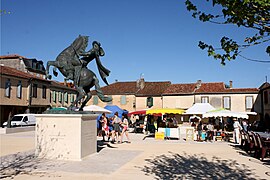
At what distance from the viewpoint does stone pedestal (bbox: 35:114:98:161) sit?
8.76 m

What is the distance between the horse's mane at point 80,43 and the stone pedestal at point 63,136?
2543 mm

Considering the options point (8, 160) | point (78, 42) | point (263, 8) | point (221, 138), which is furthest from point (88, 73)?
point (221, 138)

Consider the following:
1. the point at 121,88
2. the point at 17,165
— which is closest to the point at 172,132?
the point at 17,165

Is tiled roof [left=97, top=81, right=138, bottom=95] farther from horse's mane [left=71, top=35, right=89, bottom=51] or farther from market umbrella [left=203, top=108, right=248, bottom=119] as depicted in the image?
horse's mane [left=71, top=35, right=89, bottom=51]

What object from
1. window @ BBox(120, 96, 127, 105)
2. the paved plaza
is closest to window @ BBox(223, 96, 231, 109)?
window @ BBox(120, 96, 127, 105)

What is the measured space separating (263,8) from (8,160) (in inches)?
333

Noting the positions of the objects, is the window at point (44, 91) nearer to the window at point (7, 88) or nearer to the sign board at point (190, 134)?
the window at point (7, 88)

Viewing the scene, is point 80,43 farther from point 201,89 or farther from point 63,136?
point 201,89

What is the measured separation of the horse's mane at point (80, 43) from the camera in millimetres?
10062

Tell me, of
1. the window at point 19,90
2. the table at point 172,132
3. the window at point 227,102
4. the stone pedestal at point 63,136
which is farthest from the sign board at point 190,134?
the window at point 227,102

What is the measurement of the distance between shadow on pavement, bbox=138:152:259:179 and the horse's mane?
4.64 m

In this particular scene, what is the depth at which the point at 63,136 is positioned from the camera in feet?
29.2

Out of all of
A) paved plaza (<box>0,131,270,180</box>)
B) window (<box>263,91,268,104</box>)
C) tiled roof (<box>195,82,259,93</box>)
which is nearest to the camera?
paved plaza (<box>0,131,270,180</box>)

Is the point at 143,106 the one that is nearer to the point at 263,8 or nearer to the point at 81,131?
the point at 81,131
